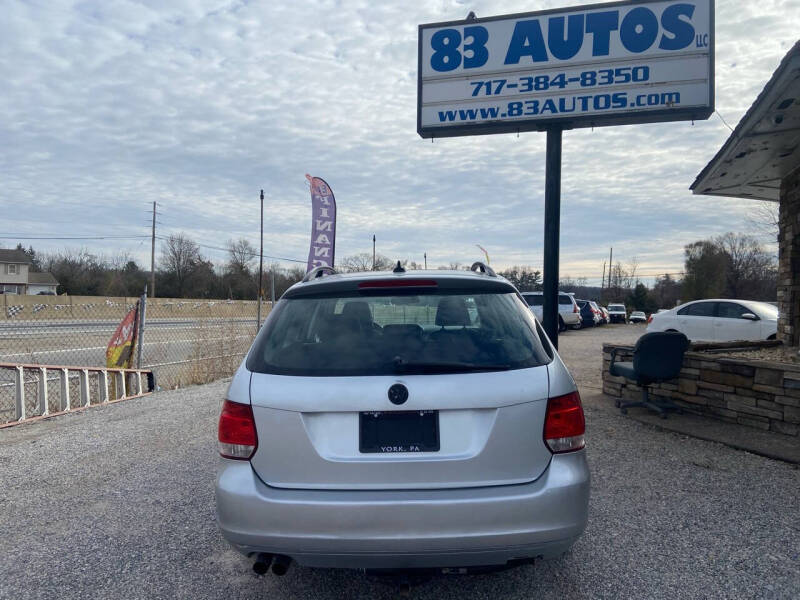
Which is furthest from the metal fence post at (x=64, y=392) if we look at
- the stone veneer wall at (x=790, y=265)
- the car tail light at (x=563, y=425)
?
the stone veneer wall at (x=790, y=265)

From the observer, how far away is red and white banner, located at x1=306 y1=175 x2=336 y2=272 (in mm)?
13453

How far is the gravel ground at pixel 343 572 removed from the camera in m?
2.93

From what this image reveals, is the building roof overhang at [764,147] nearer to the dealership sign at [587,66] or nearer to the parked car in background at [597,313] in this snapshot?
the dealership sign at [587,66]

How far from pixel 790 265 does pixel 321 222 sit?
9442 mm

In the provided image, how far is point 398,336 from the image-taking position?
8.66 feet

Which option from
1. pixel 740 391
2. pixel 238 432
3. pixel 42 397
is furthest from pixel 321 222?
pixel 238 432

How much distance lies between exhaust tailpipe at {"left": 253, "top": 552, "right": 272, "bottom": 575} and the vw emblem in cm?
88

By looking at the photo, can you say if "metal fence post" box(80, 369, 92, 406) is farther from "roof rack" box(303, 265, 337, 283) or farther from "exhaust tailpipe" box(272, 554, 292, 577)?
"exhaust tailpipe" box(272, 554, 292, 577)

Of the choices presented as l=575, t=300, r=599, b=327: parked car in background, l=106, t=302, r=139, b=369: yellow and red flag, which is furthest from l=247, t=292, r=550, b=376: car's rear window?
l=575, t=300, r=599, b=327: parked car in background

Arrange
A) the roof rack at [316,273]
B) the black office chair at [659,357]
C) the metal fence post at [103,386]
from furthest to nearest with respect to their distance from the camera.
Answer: the metal fence post at [103,386] < the black office chair at [659,357] < the roof rack at [316,273]

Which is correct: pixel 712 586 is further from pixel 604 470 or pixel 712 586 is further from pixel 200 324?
pixel 200 324

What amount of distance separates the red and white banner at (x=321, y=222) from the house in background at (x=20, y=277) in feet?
225

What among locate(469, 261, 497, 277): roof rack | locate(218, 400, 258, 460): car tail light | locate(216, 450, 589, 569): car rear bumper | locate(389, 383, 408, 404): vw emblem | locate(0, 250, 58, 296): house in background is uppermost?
locate(0, 250, 58, 296): house in background

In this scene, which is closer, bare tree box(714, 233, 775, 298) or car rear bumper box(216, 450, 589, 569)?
car rear bumper box(216, 450, 589, 569)
